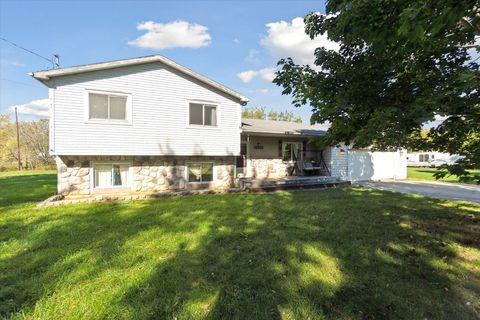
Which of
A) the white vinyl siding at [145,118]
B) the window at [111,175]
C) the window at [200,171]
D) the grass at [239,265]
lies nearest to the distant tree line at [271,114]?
the white vinyl siding at [145,118]

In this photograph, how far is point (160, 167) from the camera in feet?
34.3

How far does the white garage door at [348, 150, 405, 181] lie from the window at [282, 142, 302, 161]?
307 cm

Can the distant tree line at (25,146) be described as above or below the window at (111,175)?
above

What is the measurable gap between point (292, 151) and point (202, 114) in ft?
21.7

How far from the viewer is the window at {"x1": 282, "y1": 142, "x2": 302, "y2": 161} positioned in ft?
48.7

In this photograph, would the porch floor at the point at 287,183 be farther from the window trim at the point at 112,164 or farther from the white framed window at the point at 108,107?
the white framed window at the point at 108,107

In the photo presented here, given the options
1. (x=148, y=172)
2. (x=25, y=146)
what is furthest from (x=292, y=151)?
(x=25, y=146)

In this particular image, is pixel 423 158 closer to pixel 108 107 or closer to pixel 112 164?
pixel 112 164

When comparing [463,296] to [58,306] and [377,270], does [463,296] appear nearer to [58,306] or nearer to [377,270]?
[377,270]

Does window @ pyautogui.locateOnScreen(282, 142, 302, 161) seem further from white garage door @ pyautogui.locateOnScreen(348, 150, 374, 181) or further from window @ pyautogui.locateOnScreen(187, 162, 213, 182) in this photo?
window @ pyautogui.locateOnScreen(187, 162, 213, 182)

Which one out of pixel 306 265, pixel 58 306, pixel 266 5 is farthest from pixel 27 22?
pixel 306 265

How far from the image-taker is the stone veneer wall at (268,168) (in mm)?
13762

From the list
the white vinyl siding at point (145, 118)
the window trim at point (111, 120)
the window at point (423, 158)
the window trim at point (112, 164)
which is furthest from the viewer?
the window at point (423, 158)

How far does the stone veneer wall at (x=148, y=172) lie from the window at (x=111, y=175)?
0.76 ft
